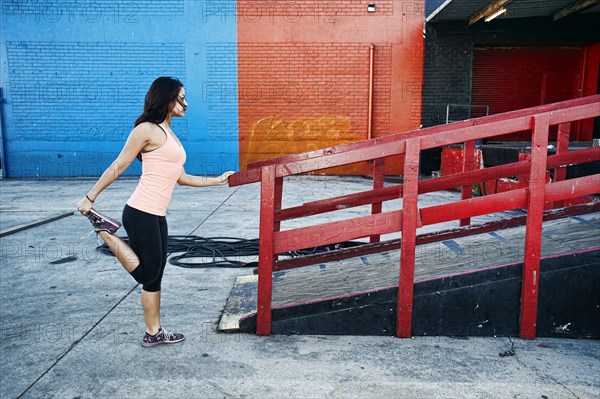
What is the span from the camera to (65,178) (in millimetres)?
13555

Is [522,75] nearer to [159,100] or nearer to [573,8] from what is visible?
[573,8]

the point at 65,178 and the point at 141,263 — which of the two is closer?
the point at 141,263

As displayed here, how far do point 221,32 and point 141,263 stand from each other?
11550 mm

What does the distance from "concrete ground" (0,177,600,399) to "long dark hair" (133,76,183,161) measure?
128cm

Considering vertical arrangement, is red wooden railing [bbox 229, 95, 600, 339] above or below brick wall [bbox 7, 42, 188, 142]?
below

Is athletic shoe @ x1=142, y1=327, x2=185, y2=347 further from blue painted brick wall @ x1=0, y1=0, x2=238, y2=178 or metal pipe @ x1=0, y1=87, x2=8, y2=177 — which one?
metal pipe @ x1=0, y1=87, x2=8, y2=177

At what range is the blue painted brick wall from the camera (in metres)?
13.3

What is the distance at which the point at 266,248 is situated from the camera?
3135 millimetres

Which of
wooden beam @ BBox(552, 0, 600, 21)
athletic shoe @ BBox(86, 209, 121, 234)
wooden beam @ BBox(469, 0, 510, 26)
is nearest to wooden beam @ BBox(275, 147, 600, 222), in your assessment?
athletic shoe @ BBox(86, 209, 121, 234)

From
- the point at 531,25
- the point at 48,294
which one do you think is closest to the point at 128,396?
the point at 48,294

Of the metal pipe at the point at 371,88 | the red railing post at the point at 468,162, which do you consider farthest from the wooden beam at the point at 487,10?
the red railing post at the point at 468,162

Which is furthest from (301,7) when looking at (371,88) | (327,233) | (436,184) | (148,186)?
(148,186)

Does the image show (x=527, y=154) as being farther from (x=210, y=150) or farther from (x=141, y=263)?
(x=210, y=150)

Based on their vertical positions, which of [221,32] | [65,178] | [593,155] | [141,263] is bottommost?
[65,178]
